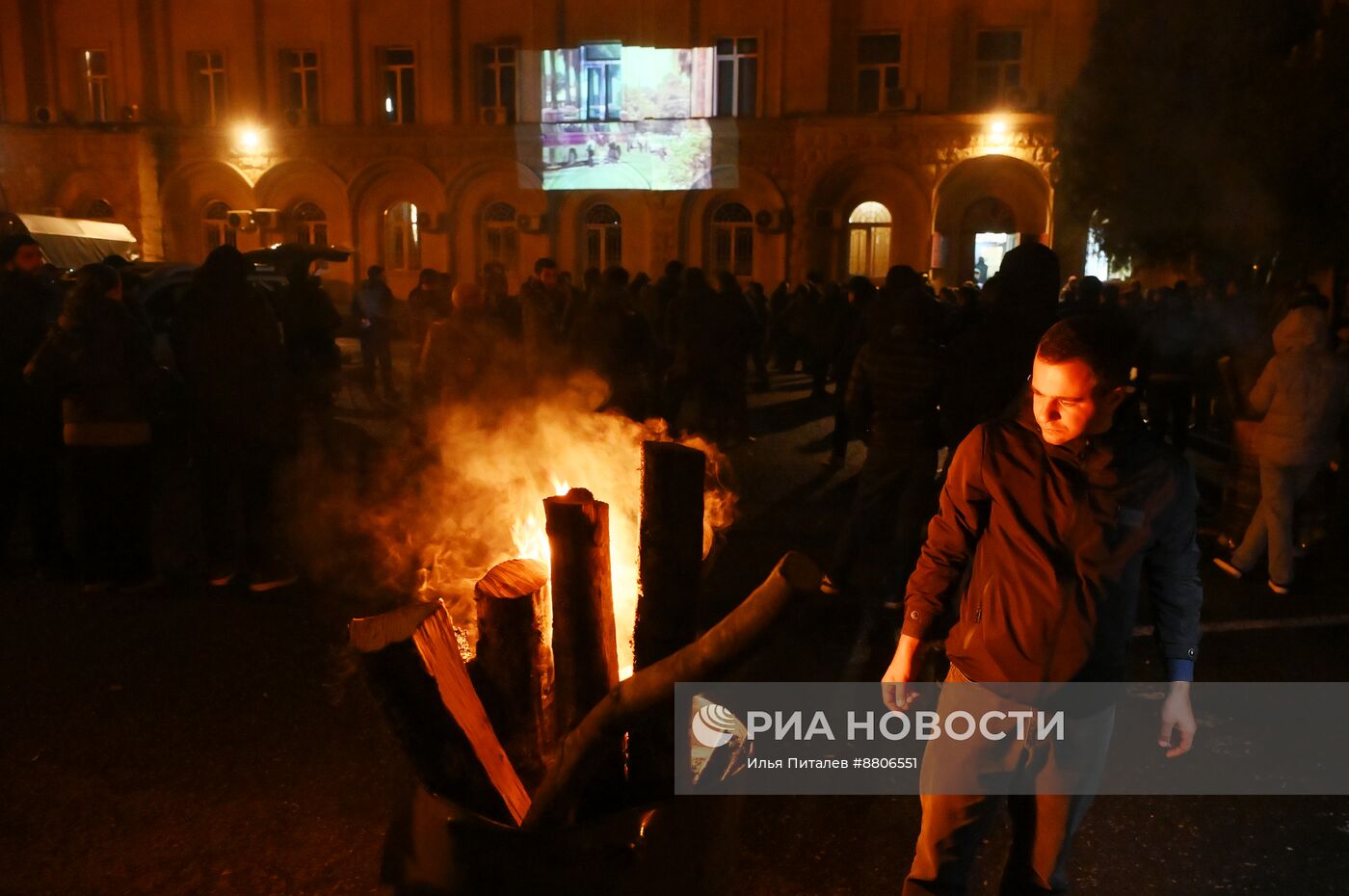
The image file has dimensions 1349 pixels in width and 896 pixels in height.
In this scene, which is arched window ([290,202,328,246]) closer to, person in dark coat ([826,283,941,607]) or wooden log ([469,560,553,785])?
person in dark coat ([826,283,941,607])

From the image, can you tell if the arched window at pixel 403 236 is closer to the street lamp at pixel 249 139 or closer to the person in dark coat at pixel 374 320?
the street lamp at pixel 249 139

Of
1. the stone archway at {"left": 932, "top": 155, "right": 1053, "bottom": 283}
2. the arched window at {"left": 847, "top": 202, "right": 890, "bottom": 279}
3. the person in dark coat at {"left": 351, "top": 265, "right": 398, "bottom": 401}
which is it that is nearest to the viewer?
the person in dark coat at {"left": 351, "top": 265, "right": 398, "bottom": 401}

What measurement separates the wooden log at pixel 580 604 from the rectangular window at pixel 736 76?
25.0 metres

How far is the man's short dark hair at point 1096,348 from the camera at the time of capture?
2.50 metres

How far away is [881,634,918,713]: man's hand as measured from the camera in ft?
9.15

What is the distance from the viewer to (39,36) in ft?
99.7

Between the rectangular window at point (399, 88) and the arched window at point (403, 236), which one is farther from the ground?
the rectangular window at point (399, 88)

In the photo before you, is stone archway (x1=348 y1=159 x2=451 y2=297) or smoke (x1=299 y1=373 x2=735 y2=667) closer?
smoke (x1=299 y1=373 x2=735 y2=667)

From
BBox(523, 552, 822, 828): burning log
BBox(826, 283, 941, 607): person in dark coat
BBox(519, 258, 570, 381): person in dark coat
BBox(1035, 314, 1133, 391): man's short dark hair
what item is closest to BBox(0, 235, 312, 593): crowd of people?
BBox(519, 258, 570, 381): person in dark coat

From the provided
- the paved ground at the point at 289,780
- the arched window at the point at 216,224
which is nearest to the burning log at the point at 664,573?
the paved ground at the point at 289,780

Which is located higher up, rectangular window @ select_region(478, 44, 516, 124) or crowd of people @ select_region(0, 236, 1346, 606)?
rectangular window @ select_region(478, 44, 516, 124)

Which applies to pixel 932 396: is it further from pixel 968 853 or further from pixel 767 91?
pixel 767 91

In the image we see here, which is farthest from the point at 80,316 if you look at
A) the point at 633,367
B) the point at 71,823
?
the point at 633,367

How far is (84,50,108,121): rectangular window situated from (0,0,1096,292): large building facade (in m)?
0.04
